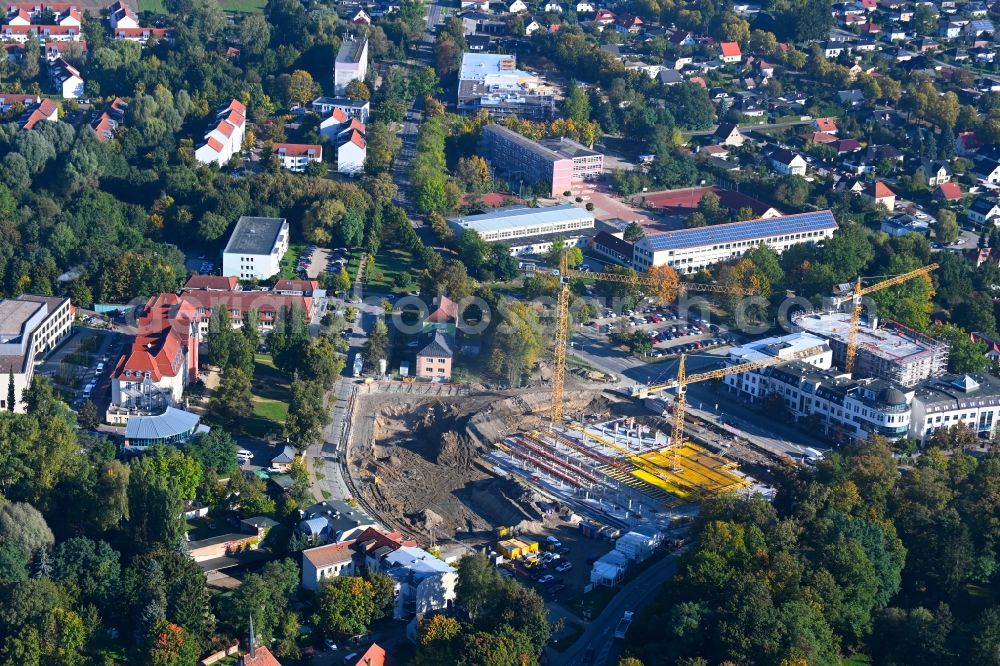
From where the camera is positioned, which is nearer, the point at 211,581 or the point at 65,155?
the point at 211,581

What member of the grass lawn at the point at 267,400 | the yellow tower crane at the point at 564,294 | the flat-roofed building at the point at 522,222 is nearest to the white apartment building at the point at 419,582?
the grass lawn at the point at 267,400

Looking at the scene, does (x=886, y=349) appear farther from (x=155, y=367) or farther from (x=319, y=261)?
(x=155, y=367)

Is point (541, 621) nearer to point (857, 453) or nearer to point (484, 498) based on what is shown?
point (484, 498)

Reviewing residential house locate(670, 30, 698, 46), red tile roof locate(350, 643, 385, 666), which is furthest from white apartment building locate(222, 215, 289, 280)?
residential house locate(670, 30, 698, 46)

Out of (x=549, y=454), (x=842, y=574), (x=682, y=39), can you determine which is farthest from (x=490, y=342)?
(x=682, y=39)

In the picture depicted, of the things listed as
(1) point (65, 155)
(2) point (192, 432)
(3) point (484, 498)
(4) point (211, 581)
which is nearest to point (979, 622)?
(3) point (484, 498)

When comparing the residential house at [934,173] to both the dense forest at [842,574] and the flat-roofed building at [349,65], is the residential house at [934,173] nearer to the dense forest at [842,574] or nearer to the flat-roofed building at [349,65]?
the flat-roofed building at [349,65]
